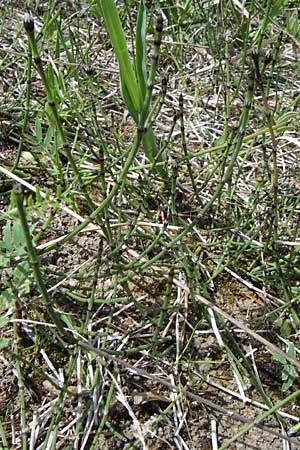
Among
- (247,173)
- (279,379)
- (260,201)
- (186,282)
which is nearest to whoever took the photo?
(279,379)

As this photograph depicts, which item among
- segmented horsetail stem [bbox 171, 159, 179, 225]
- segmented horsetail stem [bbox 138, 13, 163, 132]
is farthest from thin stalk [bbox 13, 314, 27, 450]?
segmented horsetail stem [bbox 138, 13, 163, 132]

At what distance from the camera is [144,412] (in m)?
1.19

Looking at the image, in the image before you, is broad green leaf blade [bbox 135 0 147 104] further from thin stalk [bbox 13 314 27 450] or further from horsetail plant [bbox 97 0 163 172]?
thin stalk [bbox 13 314 27 450]

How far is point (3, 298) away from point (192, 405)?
464 mm

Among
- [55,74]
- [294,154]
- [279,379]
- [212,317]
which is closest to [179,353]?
[212,317]

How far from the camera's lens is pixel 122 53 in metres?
1.30

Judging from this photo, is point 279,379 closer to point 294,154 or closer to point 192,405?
point 192,405

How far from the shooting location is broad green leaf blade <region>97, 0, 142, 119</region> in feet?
4.12

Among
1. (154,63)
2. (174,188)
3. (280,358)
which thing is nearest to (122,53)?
(174,188)

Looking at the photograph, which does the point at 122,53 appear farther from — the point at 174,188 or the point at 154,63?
the point at 154,63

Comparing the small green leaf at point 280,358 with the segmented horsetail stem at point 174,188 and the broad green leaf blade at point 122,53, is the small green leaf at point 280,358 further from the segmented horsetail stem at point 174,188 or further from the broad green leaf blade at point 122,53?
the broad green leaf blade at point 122,53

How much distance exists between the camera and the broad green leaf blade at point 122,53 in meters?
1.26

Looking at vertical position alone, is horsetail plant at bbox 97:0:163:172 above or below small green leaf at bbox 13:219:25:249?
above

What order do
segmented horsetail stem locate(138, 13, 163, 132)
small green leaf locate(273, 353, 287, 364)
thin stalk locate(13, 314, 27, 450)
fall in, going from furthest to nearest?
1. small green leaf locate(273, 353, 287, 364)
2. thin stalk locate(13, 314, 27, 450)
3. segmented horsetail stem locate(138, 13, 163, 132)
